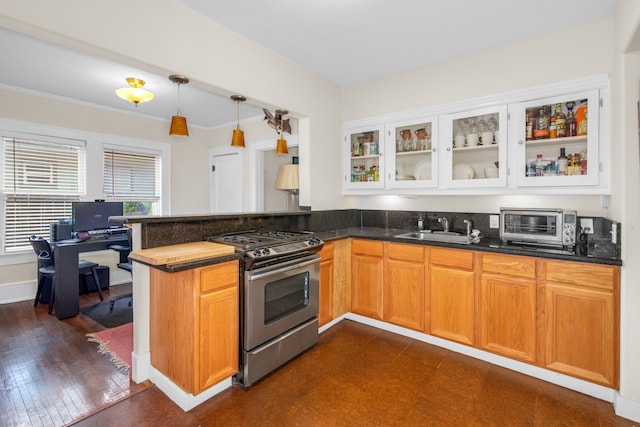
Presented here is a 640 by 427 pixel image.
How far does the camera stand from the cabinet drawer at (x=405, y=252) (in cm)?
271

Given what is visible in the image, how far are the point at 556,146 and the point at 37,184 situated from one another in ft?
18.9

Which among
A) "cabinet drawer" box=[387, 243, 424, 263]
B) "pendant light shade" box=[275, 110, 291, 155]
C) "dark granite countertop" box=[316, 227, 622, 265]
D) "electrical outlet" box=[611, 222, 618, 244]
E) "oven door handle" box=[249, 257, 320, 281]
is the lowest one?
"oven door handle" box=[249, 257, 320, 281]

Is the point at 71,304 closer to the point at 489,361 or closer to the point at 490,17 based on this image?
the point at 489,361

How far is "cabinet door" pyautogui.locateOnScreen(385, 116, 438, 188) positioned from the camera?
2961 millimetres

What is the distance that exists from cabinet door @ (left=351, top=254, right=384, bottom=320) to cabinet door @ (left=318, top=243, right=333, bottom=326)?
12.1 inches

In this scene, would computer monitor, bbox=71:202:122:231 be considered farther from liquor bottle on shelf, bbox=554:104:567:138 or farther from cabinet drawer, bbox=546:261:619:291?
liquor bottle on shelf, bbox=554:104:567:138

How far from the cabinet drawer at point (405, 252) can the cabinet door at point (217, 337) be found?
1494 millimetres

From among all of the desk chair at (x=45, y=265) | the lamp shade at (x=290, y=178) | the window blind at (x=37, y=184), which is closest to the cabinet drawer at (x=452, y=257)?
the lamp shade at (x=290, y=178)

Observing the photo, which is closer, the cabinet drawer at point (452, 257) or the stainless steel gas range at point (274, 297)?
the stainless steel gas range at point (274, 297)

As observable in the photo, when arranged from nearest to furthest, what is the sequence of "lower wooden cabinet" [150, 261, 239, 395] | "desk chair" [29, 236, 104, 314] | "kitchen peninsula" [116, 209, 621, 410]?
"lower wooden cabinet" [150, 261, 239, 395] < "kitchen peninsula" [116, 209, 621, 410] < "desk chair" [29, 236, 104, 314]

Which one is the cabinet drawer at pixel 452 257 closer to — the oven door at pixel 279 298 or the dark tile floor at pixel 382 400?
the dark tile floor at pixel 382 400

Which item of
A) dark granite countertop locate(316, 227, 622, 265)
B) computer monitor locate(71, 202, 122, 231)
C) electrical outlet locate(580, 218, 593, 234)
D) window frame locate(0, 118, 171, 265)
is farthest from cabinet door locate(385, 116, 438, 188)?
window frame locate(0, 118, 171, 265)

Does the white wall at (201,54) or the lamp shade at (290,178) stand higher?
the white wall at (201,54)

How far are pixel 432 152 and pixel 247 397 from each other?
255cm
